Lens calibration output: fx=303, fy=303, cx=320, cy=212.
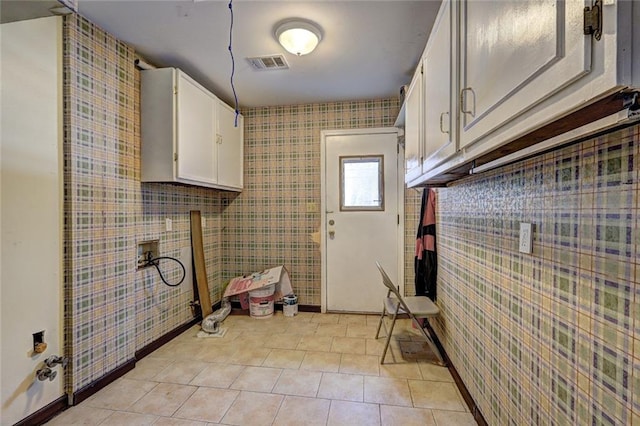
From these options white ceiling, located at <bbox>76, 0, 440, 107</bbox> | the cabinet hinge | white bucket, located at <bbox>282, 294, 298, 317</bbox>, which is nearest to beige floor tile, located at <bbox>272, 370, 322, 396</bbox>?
white bucket, located at <bbox>282, 294, 298, 317</bbox>

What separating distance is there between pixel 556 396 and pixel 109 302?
94.7 inches

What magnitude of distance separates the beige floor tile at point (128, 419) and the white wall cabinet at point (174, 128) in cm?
151

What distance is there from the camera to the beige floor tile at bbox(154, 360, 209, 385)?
6.76 feet

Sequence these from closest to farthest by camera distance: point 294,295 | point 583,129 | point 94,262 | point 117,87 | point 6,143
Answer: point 583,129, point 6,143, point 94,262, point 117,87, point 294,295

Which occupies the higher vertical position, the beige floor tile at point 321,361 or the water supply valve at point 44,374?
the water supply valve at point 44,374

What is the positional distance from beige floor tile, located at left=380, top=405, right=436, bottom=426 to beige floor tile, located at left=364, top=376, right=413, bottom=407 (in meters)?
0.05

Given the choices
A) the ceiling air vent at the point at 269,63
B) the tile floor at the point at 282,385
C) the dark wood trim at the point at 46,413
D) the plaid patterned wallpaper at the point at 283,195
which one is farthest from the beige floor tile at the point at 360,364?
the ceiling air vent at the point at 269,63

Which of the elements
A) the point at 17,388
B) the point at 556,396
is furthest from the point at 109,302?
the point at 556,396

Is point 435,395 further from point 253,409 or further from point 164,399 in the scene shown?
point 164,399

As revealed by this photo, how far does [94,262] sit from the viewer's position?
6.26 feet

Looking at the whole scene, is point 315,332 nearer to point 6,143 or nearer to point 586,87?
point 6,143

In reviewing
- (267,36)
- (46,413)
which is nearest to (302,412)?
(46,413)

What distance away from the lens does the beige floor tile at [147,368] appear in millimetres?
2102

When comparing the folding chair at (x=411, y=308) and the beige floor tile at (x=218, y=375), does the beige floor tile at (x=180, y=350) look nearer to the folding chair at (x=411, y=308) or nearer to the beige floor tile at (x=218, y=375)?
the beige floor tile at (x=218, y=375)
